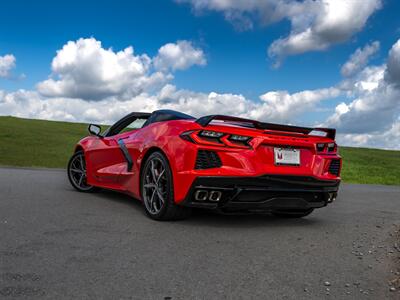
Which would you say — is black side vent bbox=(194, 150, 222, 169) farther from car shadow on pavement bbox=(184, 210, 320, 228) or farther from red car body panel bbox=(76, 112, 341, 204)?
car shadow on pavement bbox=(184, 210, 320, 228)

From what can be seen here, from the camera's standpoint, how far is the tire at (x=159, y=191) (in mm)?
4796

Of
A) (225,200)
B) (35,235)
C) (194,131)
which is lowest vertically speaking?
(35,235)

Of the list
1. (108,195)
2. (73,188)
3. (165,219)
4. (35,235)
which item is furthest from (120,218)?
(73,188)

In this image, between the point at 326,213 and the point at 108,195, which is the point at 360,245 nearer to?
the point at 326,213

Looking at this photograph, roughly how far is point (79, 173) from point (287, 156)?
4.04m

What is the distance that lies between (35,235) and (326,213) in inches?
155

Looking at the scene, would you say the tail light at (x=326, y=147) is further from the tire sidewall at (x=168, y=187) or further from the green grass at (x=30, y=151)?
the green grass at (x=30, y=151)

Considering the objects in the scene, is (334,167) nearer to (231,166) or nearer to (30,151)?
(231,166)

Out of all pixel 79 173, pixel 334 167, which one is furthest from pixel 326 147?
pixel 79 173

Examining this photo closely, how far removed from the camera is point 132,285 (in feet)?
9.26

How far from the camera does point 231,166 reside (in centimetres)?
450

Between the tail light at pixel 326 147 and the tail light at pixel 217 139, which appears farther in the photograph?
the tail light at pixel 326 147

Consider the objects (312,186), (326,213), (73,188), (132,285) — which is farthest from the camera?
(73,188)

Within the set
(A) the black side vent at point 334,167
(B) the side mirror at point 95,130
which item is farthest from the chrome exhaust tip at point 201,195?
(B) the side mirror at point 95,130
